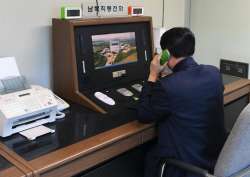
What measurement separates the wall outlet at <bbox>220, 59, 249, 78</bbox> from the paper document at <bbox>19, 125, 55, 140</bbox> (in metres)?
1.89

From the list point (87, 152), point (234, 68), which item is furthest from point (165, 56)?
point (234, 68)

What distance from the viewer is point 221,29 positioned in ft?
9.44

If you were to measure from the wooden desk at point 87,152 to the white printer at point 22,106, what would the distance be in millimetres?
117

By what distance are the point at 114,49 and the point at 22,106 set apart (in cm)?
79

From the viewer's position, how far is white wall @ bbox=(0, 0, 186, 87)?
5.72ft

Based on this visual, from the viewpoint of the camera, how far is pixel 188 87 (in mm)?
1482

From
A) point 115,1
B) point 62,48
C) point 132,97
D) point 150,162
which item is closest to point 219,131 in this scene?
point 150,162

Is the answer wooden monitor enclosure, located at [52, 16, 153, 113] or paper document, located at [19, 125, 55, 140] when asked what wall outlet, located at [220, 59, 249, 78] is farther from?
paper document, located at [19, 125, 55, 140]

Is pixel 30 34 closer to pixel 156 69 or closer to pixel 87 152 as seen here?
pixel 156 69

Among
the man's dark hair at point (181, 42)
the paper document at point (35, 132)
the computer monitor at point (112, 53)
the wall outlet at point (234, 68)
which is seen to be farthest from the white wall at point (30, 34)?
the wall outlet at point (234, 68)

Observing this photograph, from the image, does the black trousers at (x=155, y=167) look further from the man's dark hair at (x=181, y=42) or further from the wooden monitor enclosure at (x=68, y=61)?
the man's dark hair at (x=181, y=42)

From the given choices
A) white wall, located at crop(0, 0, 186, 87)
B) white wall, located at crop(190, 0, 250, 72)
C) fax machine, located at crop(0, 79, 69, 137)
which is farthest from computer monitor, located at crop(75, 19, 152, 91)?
white wall, located at crop(190, 0, 250, 72)

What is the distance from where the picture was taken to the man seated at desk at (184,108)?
1.49m

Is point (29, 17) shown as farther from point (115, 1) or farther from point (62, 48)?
point (115, 1)
